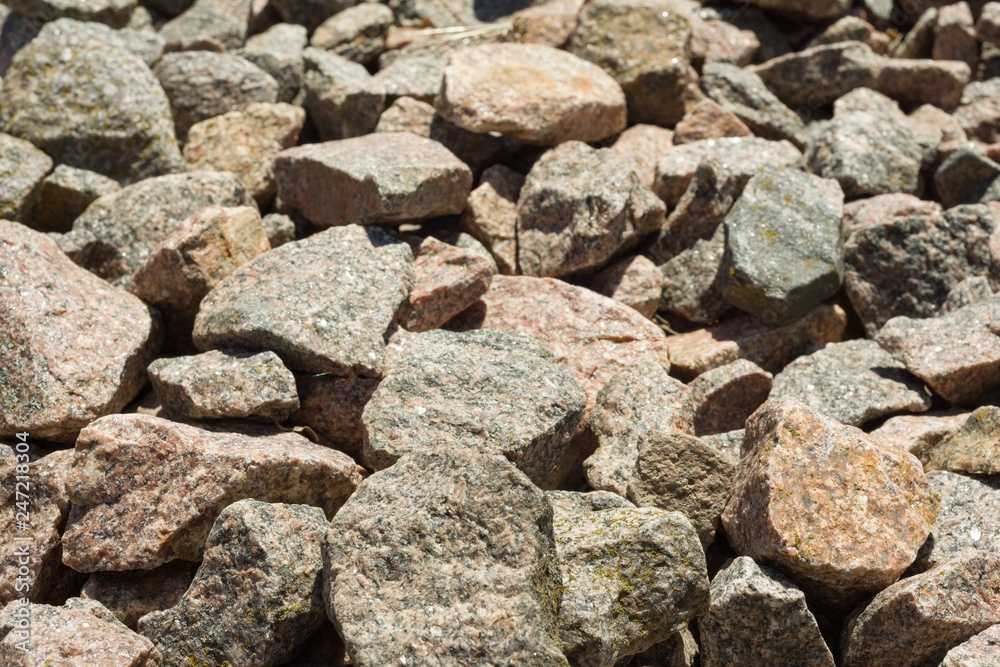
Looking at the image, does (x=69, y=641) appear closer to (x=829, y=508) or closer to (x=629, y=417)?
(x=629, y=417)

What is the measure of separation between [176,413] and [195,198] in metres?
1.63

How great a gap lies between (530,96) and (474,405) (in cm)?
253

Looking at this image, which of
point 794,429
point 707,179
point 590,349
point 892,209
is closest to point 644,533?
point 794,429

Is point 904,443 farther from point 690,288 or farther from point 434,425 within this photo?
point 434,425

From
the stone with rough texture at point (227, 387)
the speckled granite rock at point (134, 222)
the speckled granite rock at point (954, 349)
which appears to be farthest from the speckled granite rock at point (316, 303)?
the speckled granite rock at point (954, 349)

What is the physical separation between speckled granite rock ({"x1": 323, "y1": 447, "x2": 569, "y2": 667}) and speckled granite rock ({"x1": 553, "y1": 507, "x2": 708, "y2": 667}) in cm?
12

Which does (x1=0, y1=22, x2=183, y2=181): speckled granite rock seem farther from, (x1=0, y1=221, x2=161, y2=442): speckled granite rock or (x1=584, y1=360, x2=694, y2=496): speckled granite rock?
(x1=584, y1=360, x2=694, y2=496): speckled granite rock

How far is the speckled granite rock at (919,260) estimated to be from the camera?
19.1 feet

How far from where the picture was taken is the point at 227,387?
15.3 feet

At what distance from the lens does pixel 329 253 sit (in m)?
5.32

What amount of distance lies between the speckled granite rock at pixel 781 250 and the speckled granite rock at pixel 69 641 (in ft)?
12.0

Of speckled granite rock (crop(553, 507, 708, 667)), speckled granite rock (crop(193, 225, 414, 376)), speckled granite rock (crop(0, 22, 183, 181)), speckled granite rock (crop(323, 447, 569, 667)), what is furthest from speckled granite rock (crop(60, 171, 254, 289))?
speckled granite rock (crop(553, 507, 708, 667))

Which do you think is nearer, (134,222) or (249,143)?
(134,222)

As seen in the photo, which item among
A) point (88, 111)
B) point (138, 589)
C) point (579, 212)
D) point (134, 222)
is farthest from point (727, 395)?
point (88, 111)
